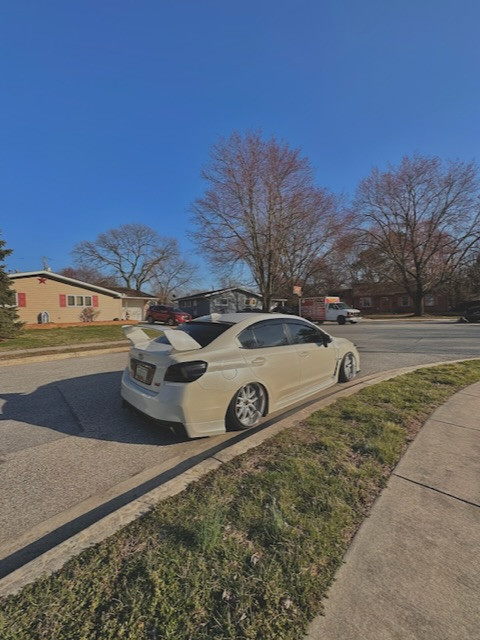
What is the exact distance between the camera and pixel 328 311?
30156 millimetres

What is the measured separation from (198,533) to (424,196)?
45468 mm

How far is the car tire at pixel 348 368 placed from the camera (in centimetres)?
620

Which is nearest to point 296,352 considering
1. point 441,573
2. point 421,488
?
point 421,488

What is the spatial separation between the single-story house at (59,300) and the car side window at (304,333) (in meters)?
26.0

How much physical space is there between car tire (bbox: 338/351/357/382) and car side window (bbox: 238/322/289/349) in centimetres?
192

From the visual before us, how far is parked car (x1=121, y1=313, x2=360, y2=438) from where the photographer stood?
370cm

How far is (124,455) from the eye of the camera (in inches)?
143

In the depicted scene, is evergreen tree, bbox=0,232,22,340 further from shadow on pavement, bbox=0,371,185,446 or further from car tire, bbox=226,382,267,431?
car tire, bbox=226,382,267,431

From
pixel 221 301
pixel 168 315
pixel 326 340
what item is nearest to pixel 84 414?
pixel 326 340

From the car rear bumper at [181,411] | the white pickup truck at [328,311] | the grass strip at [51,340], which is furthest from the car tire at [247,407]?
the white pickup truck at [328,311]

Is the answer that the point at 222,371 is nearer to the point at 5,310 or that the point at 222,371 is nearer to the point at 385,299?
the point at 5,310

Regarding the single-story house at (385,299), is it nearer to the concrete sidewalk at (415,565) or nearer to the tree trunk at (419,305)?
the tree trunk at (419,305)

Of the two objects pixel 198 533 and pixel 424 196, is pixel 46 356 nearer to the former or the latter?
pixel 198 533

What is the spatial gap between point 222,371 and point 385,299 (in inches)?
2220
